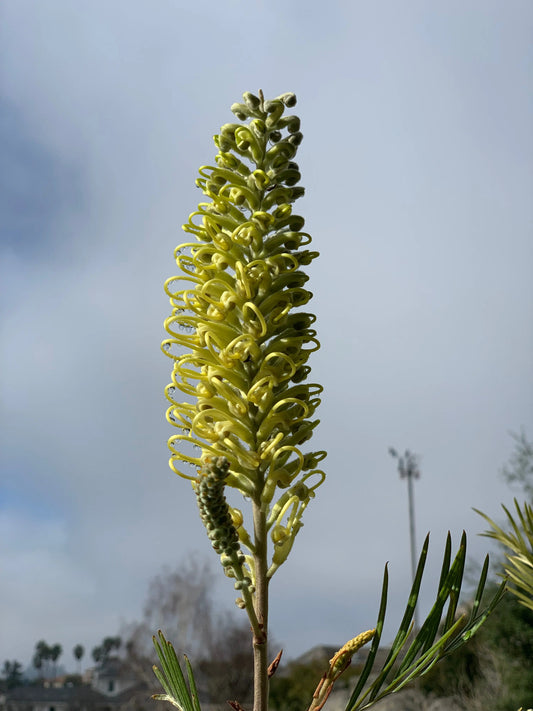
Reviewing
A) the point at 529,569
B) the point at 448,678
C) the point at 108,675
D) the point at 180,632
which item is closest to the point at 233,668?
the point at 180,632

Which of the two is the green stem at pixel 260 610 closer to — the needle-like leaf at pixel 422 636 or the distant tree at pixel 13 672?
the needle-like leaf at pixel 422 636

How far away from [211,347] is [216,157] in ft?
1.33

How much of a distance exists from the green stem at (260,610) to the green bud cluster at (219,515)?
0.07 metres

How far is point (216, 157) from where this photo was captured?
141cm

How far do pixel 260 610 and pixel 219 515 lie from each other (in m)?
0.23

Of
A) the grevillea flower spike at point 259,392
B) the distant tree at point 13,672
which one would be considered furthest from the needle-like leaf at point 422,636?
the distant tree at point 13,672

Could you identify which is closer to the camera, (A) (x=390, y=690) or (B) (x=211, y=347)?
(A) (x=390, y=690)

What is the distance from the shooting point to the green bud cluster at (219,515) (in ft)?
3.15

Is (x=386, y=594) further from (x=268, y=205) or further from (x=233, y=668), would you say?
(x=233, y=668)

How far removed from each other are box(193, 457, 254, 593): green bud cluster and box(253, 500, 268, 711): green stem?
0.07m

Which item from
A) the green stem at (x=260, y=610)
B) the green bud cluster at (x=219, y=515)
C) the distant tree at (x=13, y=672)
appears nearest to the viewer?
the green bud cluster at (x=219, y=515)

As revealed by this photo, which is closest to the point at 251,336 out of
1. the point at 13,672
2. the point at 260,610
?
the point at 260,610

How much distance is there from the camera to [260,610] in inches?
44.4

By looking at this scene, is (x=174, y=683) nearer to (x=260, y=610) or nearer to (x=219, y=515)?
(x=260, y=610)
